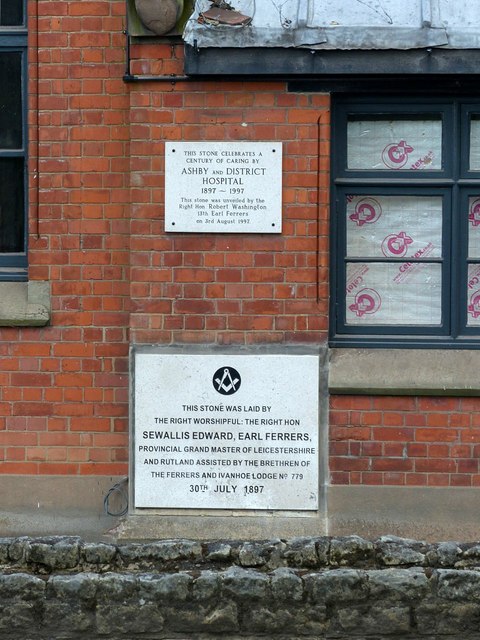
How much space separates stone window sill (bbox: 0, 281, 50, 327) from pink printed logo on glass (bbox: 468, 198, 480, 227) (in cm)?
275

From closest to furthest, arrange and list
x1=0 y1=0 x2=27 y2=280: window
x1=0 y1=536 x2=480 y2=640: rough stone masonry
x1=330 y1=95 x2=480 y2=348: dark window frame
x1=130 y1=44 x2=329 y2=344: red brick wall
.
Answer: x1=0 y1=536 x2=480 y2=640: rough stone masonry
x1=130 y1=44 x2=329 y2=344: red brick wall
x1=330 y1=95 x2=480 y2=348: dark window frame
x1=0 y1=0 x2=27 y2=280: window

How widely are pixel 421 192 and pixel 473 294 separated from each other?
2.42ft

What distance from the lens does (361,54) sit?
23.1ft

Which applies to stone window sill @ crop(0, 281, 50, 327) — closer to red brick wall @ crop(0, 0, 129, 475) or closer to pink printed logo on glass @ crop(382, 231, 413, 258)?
red brick wall @ crop(0, 0, 129, 475)

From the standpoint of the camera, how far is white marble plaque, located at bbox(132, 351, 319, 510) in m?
7.16

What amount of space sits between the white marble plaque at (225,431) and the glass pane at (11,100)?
1.74 meters

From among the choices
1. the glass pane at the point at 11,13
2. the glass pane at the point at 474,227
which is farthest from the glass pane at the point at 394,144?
the glass pane at the point at 11,13

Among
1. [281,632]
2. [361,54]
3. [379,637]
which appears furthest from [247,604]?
[361,54]

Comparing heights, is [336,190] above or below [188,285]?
above

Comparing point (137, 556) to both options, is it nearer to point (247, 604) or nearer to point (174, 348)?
point (247, 604)

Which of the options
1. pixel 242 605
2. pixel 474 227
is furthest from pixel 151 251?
pixel 242 605

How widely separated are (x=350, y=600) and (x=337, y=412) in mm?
1999

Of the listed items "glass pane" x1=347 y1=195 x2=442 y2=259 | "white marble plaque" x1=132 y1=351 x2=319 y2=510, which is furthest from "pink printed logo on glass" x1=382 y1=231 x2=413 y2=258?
"white marble plaque" x1=132 y1=351 x2=319 y2=510

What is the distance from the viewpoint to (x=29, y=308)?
743 cm
